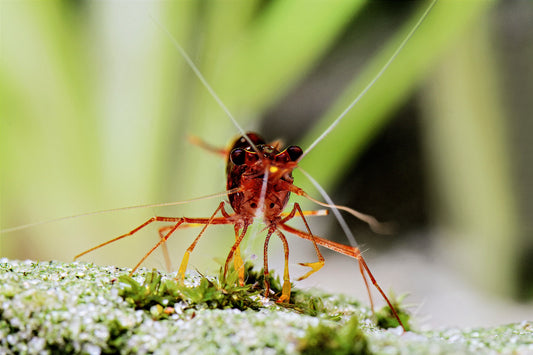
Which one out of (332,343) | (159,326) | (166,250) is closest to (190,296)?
(159,326)

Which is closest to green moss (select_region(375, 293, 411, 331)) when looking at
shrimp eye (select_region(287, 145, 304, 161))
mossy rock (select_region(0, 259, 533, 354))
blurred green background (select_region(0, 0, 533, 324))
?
mossy rock (select_region(0, 259, 533, 354))

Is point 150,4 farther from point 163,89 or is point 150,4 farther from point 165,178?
point 165,178

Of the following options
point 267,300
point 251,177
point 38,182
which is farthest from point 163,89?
point 267,300

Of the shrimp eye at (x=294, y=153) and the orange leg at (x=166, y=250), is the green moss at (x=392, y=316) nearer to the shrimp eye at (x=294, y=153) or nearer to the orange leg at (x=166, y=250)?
the shrimp eye at (x=294, y=153)

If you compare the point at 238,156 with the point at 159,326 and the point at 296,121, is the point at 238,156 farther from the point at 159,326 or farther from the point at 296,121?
the point at 296,121

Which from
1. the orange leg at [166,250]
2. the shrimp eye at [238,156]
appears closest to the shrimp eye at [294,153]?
the shrimp eye at [238,156]

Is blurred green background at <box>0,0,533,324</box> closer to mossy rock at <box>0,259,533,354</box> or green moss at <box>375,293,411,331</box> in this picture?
green moss at <box>375,293,411,331</box>
